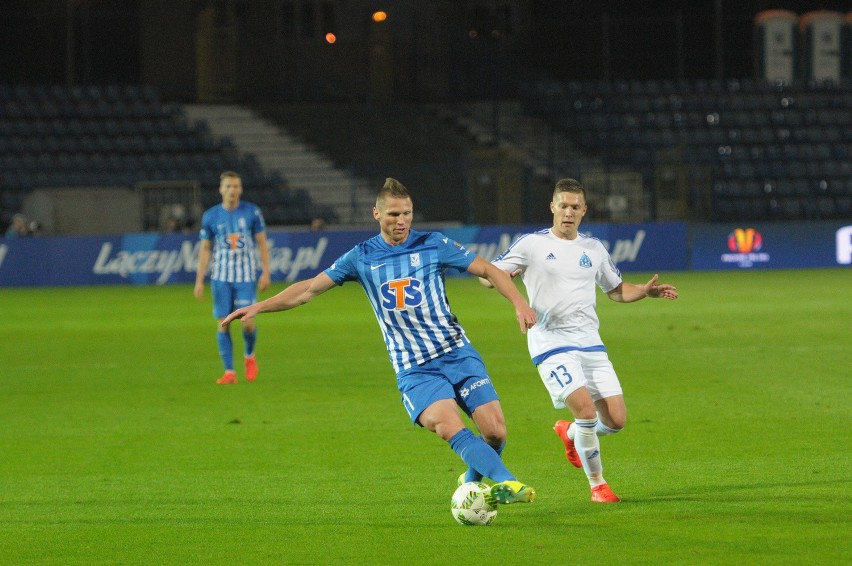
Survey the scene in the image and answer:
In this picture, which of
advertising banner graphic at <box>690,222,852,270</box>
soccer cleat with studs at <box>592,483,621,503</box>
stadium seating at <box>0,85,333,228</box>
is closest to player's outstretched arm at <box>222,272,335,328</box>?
soccer cleat with studs at <box>592,483,621,503</box>

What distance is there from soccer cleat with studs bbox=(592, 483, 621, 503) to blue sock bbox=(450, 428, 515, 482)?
0.91 meters

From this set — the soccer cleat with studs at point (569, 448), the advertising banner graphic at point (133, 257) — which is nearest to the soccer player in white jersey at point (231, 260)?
the soccer cleat with studs at point (569, 448)

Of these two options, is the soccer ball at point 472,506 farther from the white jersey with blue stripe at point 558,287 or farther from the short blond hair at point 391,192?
the short blond hair at point 391,192

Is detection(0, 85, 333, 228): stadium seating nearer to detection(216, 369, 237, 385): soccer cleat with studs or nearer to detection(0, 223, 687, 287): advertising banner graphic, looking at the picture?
detection(0, 223, 687, 287): advertising banner graphic

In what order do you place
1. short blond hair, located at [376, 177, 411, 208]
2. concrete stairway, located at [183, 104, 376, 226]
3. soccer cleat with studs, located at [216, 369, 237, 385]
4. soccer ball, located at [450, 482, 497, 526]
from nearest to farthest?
1. soccer ball, located at [450, 482, 497, 526]
2. short blond hair, located at [376, 177, 411, 208]
3. soccer cleat with studs, located at [216, 369, 237, 385]
4. concrete stairway, located at [183, 104, 376, 226]

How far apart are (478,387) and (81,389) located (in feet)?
22.1

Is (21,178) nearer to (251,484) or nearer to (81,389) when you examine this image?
(81,389)

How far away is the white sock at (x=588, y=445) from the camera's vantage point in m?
6.84

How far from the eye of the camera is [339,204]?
103 ft

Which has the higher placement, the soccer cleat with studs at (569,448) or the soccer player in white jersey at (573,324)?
the soccer player in white jersey at (573,324)

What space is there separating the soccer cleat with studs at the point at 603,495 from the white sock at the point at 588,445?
73mm

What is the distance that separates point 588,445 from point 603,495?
0.99ft

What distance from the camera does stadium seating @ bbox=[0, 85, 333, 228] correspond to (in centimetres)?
3033

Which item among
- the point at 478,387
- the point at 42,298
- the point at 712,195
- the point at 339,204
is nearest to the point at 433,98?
the point at 339,204
